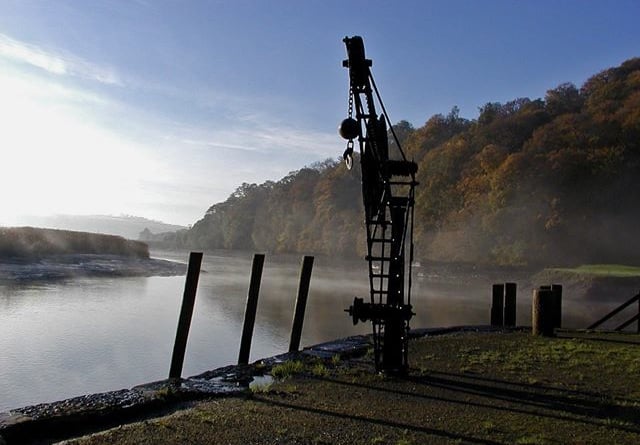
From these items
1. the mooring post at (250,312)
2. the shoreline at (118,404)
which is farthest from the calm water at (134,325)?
the shoreline at (118,404)

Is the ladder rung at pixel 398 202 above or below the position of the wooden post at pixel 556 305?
above

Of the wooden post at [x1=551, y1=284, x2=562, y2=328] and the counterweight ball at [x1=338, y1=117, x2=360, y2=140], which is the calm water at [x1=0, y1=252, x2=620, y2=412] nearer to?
the wooden post at [x1=551, y1=284, x2=562, y2=328]

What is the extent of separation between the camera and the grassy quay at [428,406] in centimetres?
641

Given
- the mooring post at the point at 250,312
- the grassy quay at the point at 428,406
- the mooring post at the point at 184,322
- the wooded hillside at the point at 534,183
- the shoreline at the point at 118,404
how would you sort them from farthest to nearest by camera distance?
the wooded hillside at the point at 534,183 < the mooring post at the point at 250,312 < the mooring post at the point at 184,322 < the shoreline at the point at 118,404 < the grassy quay at the point at 428,406

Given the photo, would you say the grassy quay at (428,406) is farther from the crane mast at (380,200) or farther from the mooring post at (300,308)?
the mooring post at (300,308)

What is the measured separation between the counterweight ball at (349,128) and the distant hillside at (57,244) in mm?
34154

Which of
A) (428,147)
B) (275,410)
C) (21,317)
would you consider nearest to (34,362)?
(21,317)

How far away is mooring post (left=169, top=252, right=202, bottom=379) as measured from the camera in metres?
10.9

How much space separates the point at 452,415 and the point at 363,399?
139 centimetres

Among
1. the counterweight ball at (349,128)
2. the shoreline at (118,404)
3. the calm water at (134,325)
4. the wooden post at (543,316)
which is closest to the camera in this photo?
the shoreline at (118,404)

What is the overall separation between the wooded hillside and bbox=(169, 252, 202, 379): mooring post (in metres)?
46.5

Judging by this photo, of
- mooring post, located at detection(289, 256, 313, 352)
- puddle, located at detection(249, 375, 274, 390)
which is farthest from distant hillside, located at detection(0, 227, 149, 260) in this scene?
puddle, located at detection(249, 375, 274, 390)

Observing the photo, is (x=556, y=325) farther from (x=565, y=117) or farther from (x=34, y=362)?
(x=565, y=117)

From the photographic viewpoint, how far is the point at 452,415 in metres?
7.32
